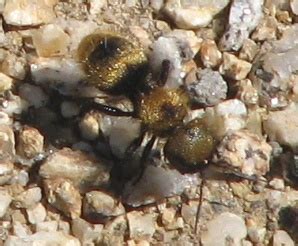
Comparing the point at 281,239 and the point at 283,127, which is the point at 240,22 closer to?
the point at 283,127

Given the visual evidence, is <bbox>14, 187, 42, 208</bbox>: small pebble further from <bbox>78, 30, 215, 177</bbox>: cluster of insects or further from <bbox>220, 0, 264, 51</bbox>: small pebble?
<bbox>220, 0, 264, 51</bbox>: small pebble

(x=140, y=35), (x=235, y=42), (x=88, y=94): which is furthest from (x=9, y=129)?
(x=235, y=42)

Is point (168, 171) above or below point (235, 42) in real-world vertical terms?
below

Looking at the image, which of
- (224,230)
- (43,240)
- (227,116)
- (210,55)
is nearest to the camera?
(43,240)

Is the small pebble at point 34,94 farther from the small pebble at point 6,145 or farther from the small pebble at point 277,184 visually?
the small pebble at point 277,184

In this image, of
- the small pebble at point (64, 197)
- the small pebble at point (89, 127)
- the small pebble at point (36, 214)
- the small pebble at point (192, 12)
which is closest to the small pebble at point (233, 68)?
the small pebble at point (192, 12)

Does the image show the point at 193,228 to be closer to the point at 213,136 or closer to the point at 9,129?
the point at 213,136

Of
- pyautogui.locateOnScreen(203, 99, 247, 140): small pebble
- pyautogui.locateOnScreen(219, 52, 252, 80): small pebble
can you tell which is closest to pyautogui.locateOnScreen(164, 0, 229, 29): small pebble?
pyautogui.locateOnScreen(219, 52, 252, 80): small pebble

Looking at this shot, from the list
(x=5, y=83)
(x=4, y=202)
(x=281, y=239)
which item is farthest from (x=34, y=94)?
(x=281, y=239)
